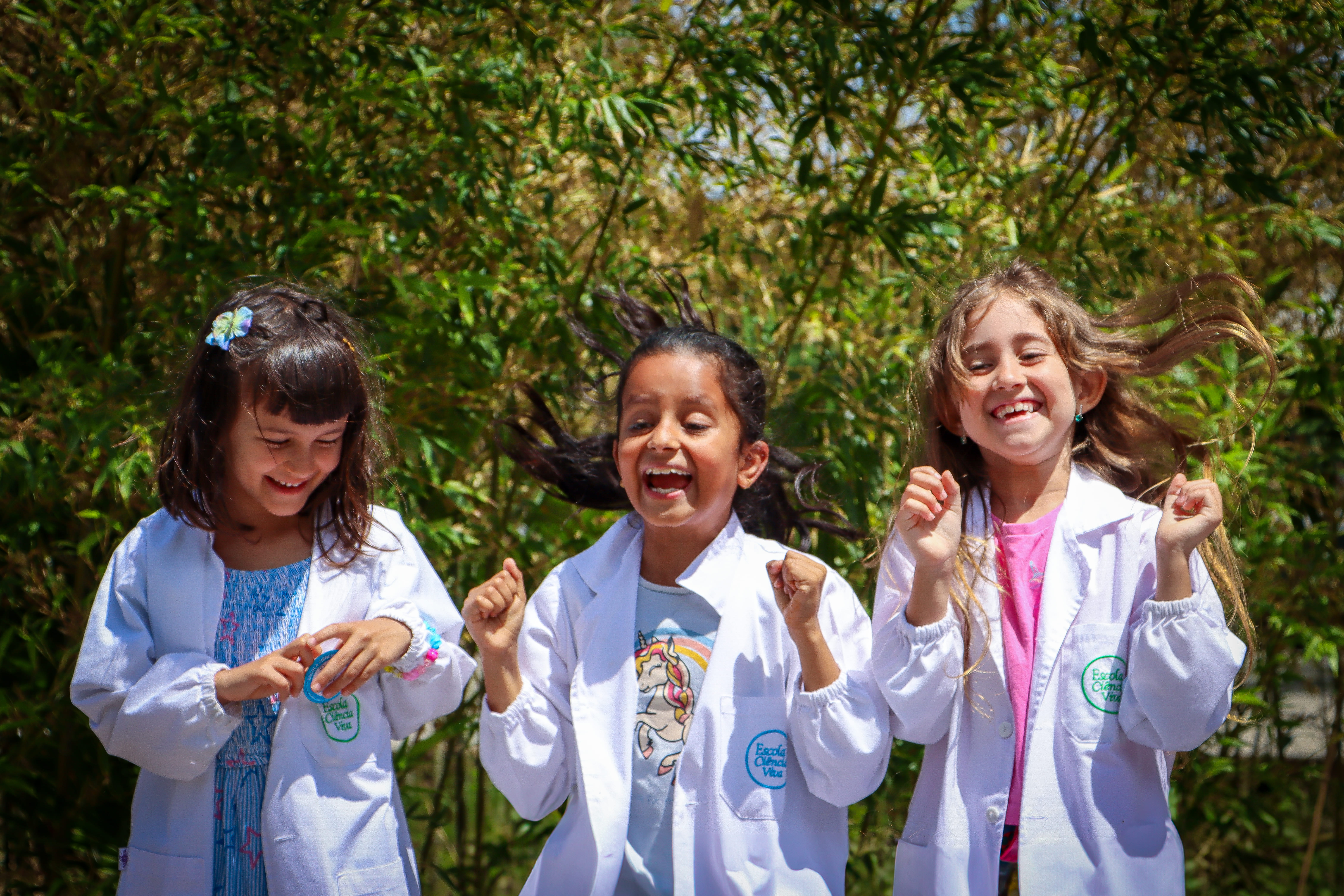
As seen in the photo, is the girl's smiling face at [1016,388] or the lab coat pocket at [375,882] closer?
the lab coat pocket at [375,882]

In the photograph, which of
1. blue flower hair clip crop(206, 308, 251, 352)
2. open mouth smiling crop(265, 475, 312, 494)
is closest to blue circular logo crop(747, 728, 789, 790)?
open mouth smiling crop(265, 475, 312, 494)

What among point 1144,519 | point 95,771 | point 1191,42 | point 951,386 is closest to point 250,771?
point 95,771

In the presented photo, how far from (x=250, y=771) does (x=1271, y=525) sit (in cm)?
216

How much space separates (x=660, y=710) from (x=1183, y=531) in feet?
2.56

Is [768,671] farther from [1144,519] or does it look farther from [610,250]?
[610,250]

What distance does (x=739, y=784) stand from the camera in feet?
5.09

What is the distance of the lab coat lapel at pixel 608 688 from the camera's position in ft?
5.08

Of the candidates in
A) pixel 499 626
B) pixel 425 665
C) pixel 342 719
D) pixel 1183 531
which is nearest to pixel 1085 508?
pixel 1183 531

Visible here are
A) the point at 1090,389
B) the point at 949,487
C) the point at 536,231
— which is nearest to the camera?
the point at 949,487

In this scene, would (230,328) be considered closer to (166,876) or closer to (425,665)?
(425,665)

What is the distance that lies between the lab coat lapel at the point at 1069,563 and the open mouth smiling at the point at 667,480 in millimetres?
558

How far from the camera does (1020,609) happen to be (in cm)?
165

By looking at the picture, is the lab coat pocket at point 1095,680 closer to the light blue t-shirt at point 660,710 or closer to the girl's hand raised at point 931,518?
the girl's hand raised at point 931,518

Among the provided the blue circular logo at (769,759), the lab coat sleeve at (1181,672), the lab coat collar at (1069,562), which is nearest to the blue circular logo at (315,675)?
the blue circular logo at (769,759)
